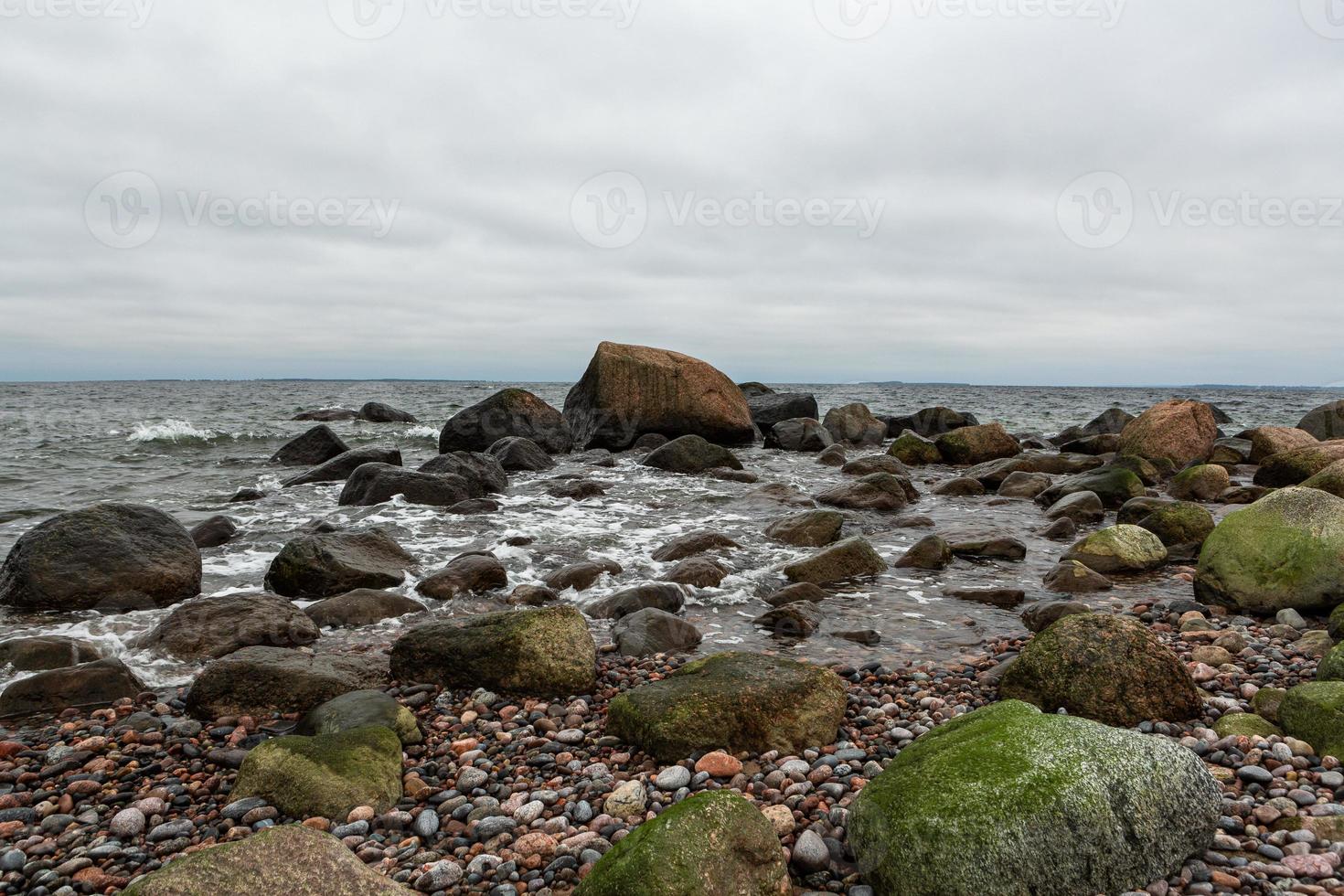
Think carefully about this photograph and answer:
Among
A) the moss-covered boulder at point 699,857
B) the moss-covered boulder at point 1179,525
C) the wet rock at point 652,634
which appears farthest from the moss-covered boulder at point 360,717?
the moss-covered boulder at point 1179,525

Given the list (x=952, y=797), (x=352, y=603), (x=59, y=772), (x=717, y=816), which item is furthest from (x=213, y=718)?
(x=952, y=797)

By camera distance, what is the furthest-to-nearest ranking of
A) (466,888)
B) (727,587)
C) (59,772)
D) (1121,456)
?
(1121,456), (727,587), (59,772), (466,888)

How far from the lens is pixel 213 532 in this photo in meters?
10.9

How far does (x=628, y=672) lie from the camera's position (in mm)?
6098

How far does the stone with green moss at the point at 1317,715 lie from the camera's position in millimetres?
4188

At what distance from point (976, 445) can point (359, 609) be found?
1781 centimetres

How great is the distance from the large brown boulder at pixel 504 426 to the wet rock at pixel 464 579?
1312cm

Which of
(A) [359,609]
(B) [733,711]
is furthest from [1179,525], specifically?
(A) [359,609]

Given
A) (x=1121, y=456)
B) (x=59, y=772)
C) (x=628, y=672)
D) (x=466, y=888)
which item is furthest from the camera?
(x=1121, y=456)

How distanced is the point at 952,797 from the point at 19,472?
2148 centimetres

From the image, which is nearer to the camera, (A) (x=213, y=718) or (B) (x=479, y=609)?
(A) (x=213, y=718)

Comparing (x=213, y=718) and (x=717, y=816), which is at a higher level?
(x=717, y=816)

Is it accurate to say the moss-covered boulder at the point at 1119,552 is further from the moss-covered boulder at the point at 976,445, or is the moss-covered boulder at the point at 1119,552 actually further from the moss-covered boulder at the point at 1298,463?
the moss-covered boulder at the point at 976,445

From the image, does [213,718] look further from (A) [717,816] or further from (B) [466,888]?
(A) [717,816]
